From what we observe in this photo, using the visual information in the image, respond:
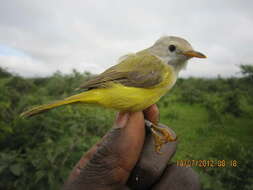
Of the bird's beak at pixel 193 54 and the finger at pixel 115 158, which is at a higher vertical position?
the bird's beak at pixel 193 54

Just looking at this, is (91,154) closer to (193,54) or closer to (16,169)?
(16,169)

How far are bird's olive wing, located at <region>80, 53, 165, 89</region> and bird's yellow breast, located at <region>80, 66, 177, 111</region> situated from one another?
43 millimetres

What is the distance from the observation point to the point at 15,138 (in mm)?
2701

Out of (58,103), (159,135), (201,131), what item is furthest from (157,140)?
(201,131)

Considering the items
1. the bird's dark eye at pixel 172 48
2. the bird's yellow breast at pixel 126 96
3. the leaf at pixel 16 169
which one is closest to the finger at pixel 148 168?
the bird's yellow breast at pixel 126 96

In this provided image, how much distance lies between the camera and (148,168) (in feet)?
5.90

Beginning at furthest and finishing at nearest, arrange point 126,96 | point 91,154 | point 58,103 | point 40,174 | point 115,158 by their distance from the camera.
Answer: point 40,174
point 91,154
point 115,158
point 126,96
point 58,103

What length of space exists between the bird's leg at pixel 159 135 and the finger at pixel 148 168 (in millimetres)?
50

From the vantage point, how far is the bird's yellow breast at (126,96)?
5.30 feet

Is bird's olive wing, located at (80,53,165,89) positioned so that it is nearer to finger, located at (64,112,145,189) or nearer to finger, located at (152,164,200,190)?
finger, located at (64,112,145,189)

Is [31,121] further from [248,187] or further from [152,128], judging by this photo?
[248,187]

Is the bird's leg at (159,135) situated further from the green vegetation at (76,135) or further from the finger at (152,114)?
the green vegetation at (76,135)

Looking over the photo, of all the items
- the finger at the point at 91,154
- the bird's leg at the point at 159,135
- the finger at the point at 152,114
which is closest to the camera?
the finger at the point at 91,154

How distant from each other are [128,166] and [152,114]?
593mm
